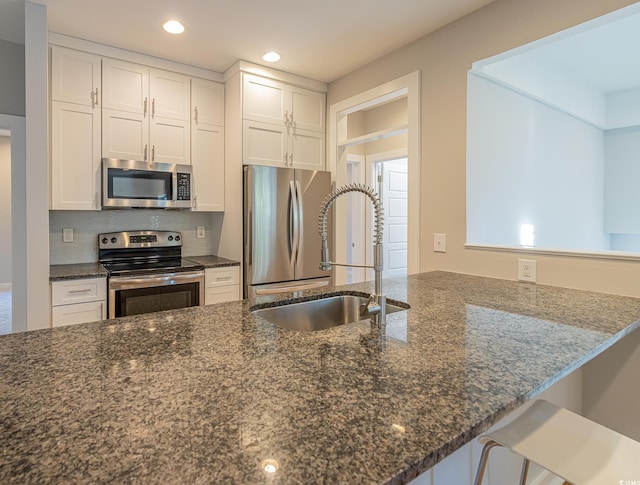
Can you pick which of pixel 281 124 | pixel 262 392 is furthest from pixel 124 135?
pixel 262 392

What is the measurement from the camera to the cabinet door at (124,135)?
272 centimetres

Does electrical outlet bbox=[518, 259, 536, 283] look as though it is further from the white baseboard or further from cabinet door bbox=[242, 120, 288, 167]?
cabinet door bbox=[242, 120, 288, 167]

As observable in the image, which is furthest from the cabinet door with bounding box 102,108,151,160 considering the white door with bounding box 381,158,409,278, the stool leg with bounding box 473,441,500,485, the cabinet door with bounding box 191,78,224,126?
the stool leg with bounding box 473,441,500,485

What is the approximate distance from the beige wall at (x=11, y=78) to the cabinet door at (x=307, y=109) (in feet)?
6.80

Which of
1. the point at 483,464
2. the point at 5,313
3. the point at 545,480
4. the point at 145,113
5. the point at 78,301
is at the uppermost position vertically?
the point at 145,113

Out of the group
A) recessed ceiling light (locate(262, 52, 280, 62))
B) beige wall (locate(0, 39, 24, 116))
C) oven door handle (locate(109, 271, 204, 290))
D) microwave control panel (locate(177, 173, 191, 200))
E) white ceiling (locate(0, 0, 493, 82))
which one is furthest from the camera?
microwave control panel (locate(177, 173, 191, 200))

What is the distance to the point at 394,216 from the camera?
4410 mm

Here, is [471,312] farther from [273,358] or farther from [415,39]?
[415,39]

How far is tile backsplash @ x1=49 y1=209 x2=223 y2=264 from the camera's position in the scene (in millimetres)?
2848

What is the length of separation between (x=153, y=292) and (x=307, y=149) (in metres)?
1.80

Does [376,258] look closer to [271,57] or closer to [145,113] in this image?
[271,57]

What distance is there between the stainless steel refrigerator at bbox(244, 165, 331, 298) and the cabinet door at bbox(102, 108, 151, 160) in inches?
32.4

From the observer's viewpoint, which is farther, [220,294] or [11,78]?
[220,294]

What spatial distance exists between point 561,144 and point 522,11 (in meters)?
1.88
